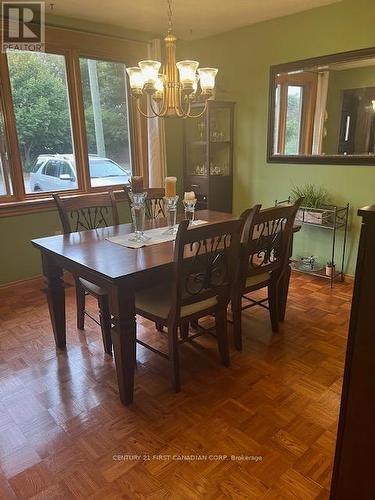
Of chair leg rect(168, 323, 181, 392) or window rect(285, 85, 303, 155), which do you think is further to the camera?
window rect(285, 85, 303, 155)

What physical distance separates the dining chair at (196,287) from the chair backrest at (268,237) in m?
0.16

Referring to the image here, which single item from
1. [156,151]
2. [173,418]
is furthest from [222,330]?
[156,151]

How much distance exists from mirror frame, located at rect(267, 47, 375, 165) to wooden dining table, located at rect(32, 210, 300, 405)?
1.95m

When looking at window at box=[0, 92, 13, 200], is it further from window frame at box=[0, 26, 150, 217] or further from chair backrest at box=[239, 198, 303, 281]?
chair backrest at box=[239, 198, 303, 281]

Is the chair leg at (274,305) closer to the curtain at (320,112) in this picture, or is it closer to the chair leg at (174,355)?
the chair leg at (174,355)

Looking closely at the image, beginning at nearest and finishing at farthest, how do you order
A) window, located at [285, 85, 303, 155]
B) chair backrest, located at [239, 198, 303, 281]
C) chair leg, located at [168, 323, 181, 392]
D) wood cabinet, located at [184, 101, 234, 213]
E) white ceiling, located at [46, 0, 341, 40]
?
chair leg, located at [168, 323, 181, 392], chair backrest, located at [239, 198, 303, 281], white ceiling, located at [46, 0, 341, 40], window, located at [285, 85, 303, 155], wood cabinet, located at [184, 101, 234, 213]

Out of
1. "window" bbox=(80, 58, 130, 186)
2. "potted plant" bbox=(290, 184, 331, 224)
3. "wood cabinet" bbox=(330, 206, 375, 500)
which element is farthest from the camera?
"window" bbox=(80, 58, 130, 186)

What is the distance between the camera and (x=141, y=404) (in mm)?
1915

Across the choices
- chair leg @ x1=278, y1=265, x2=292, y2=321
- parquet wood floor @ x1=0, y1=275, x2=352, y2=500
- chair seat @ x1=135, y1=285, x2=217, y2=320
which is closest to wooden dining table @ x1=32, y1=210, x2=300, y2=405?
chair seat @ x1=135, y1=285, x2=217, y2=320

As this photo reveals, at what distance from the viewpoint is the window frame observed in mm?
3248

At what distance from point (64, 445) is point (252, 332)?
1417mm

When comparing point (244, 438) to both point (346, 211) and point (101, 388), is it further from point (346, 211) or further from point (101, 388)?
point (346, 211)

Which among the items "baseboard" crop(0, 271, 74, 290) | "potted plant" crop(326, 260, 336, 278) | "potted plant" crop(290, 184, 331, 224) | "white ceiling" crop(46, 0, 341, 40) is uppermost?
"white ceiling" crop(46, 0, 341, 40)

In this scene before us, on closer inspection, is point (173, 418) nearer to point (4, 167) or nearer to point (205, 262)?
point (205, 262)
